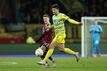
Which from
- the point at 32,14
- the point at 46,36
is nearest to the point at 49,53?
the point at 46,36

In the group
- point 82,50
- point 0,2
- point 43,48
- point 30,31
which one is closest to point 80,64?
point 43,48

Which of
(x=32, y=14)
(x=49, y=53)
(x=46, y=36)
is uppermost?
(x=46, y=36)

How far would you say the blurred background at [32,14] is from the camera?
1435 inches

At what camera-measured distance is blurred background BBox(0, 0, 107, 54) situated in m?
36.5

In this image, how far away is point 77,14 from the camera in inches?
1479

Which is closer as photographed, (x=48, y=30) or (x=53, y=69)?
(x=53, y=69)

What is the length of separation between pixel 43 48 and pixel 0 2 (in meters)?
19.1

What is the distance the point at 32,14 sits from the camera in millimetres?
38625

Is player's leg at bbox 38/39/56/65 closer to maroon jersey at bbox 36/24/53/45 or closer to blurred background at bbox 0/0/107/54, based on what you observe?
maroon jersey at bbox 36/24/53/45

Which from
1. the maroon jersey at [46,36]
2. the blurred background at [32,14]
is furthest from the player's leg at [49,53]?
the blurred background at [32,14]

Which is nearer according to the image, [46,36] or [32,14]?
[46,36]

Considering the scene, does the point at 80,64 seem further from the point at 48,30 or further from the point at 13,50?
the point at 13,50

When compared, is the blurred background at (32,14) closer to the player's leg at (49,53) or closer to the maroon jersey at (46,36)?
the maroon jersey at (46,36)

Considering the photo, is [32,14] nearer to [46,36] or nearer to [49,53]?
[46,36]
